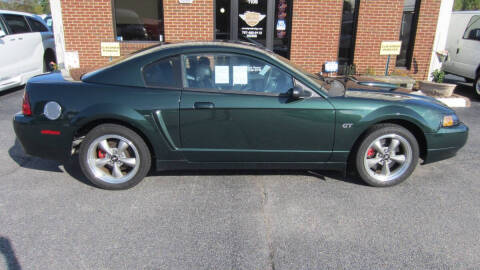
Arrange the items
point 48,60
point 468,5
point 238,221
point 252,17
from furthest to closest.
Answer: point 468,5, point 48,60, point 252,17, point 238,221

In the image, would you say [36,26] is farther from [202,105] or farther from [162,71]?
[202,105]

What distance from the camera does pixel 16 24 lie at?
852 cm

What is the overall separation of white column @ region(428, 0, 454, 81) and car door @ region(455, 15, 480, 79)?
3.51 feet

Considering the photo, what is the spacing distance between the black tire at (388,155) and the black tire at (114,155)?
7.59 ft

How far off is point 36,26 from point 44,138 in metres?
7.23

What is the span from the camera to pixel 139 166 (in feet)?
→ 12.3

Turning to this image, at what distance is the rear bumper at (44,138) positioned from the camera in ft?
11.9

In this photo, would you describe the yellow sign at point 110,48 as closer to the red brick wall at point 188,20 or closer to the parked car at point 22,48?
the red brick wall at point 188,20

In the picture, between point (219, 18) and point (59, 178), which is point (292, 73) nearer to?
point (59, 178)

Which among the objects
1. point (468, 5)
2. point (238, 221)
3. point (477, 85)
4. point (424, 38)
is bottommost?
point (238, 221)

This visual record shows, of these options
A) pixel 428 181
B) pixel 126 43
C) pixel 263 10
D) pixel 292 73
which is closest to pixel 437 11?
pixel 263 10

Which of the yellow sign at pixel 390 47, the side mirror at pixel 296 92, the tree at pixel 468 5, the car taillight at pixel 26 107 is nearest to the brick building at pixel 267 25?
the yellow sign at pixel 390 47

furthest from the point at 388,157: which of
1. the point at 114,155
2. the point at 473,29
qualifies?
the point at 473,29

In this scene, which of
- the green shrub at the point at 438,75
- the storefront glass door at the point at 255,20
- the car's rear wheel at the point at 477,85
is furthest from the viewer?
the car's rear wheel at the point at 477,85
